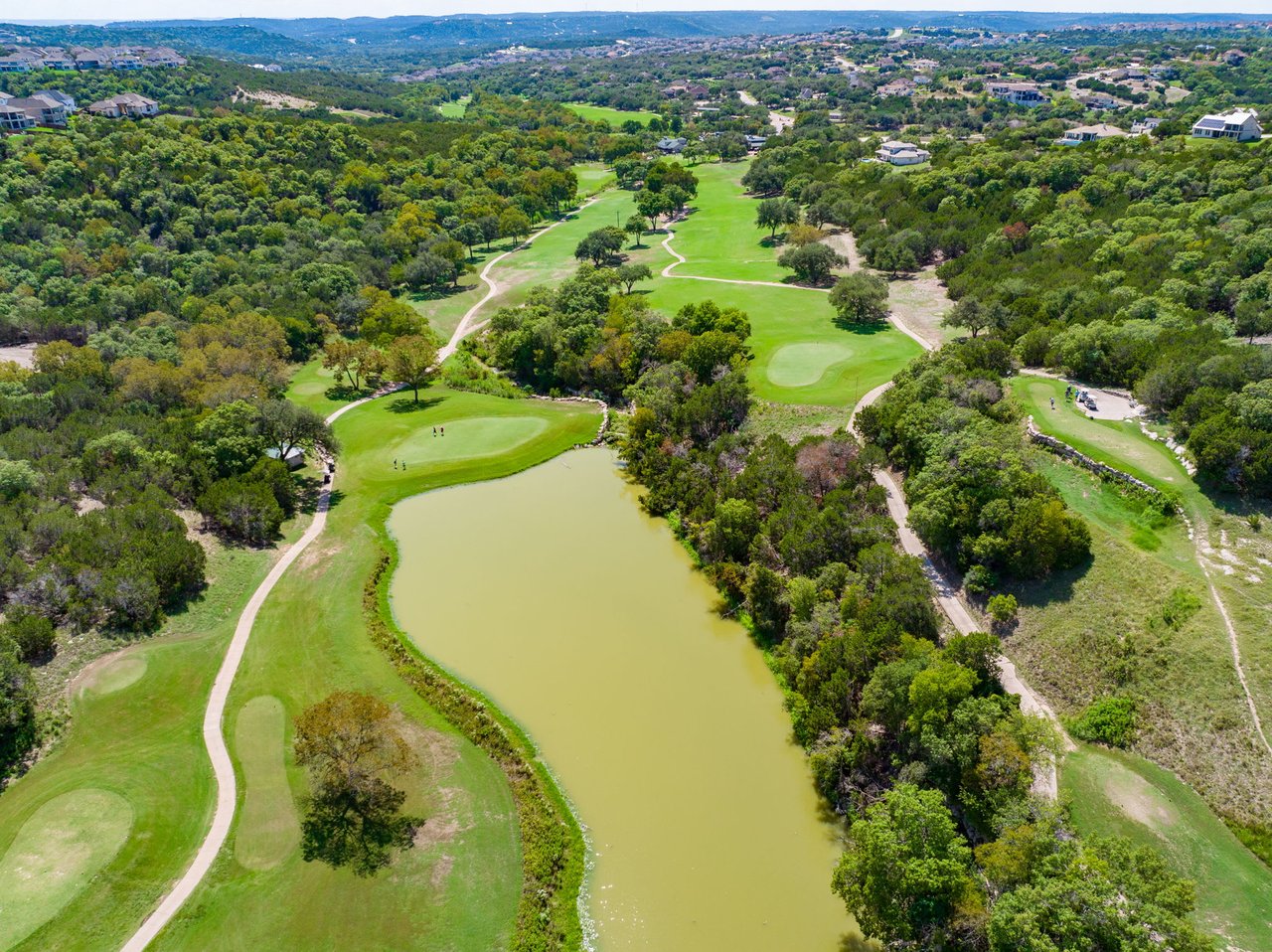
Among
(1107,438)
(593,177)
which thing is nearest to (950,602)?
(1107,438)

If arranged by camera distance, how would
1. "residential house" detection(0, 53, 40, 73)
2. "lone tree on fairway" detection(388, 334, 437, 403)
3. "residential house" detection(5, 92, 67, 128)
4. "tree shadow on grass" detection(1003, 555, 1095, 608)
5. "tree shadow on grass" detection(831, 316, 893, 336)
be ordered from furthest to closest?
"residential house" detection(0, 53, 40, 73) < "residential house" detection(5, 92, 67, 128) < "tree shadow on grass" detection(831, 316, 893, 336) < "lone tree on fairway" detection(388, 334, 437, 403) < "tree shadow on grass" detection(1003, 555, 1095, 608)

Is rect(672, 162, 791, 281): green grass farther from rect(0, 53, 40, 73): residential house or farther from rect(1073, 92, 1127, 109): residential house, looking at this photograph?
rect(0, 53, 40, 73): residential house

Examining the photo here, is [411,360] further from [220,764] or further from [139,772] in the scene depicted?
[139,772]

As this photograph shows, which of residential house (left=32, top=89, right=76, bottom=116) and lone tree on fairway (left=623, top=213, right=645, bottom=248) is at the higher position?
residential house (left=32, top=89, right=76, bottom=116)

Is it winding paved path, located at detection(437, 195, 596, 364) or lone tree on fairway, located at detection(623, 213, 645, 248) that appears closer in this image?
winding paved path, located at detection(437, 195, 596, 364)

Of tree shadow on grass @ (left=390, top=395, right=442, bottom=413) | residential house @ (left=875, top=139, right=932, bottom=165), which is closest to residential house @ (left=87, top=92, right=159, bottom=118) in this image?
tree shadow on grass @ (left=390, top=395, right=442, bottom=413)

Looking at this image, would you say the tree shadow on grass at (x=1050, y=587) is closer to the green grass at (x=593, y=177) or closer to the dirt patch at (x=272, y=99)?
the green grass at (x=593, y=177)

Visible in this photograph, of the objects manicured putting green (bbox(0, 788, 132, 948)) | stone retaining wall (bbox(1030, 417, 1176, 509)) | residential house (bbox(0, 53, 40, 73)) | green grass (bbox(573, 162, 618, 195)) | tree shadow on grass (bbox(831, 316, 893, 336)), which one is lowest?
manicured putting green (bbox(0, 788, 132, 948))
